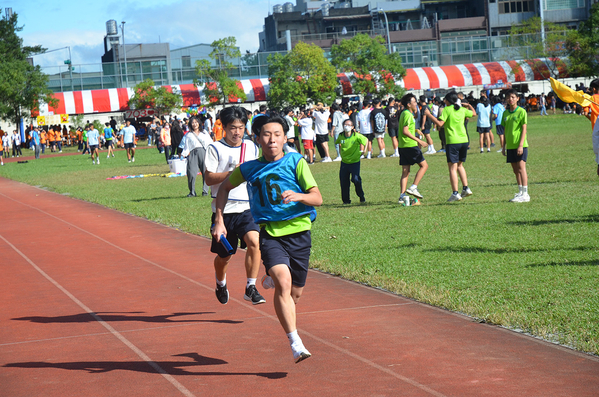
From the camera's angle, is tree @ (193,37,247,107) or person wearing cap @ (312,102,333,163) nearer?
person wearing cap @ (312,102,333,163)

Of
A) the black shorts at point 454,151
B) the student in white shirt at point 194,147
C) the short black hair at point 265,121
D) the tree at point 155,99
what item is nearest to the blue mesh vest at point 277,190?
the short black hair at point 265,121

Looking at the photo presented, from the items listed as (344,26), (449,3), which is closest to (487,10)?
(449,3)

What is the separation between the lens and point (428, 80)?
64500 millimetres

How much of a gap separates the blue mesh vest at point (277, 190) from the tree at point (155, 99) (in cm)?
5604

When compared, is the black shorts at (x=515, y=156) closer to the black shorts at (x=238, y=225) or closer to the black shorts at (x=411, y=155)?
the black shorts at (x=411, y=155)

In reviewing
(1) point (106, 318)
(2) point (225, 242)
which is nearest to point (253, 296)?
(2) point (225, 242)

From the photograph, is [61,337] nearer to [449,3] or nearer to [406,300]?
[406,300]

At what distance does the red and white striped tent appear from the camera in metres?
62.8

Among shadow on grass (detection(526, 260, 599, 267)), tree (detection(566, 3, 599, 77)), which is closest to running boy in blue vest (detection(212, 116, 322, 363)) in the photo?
shadow on grass (detection(526, 260, 599, 267))

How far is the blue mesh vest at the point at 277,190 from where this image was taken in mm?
4910

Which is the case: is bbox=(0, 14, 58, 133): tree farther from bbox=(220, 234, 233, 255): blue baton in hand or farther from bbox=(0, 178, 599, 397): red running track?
bbox=(220, 234, 233, 255): blue baton in hand

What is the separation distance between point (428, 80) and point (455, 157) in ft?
176

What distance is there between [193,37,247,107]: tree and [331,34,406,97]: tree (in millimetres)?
9050

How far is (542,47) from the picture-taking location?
6153 centimetres
